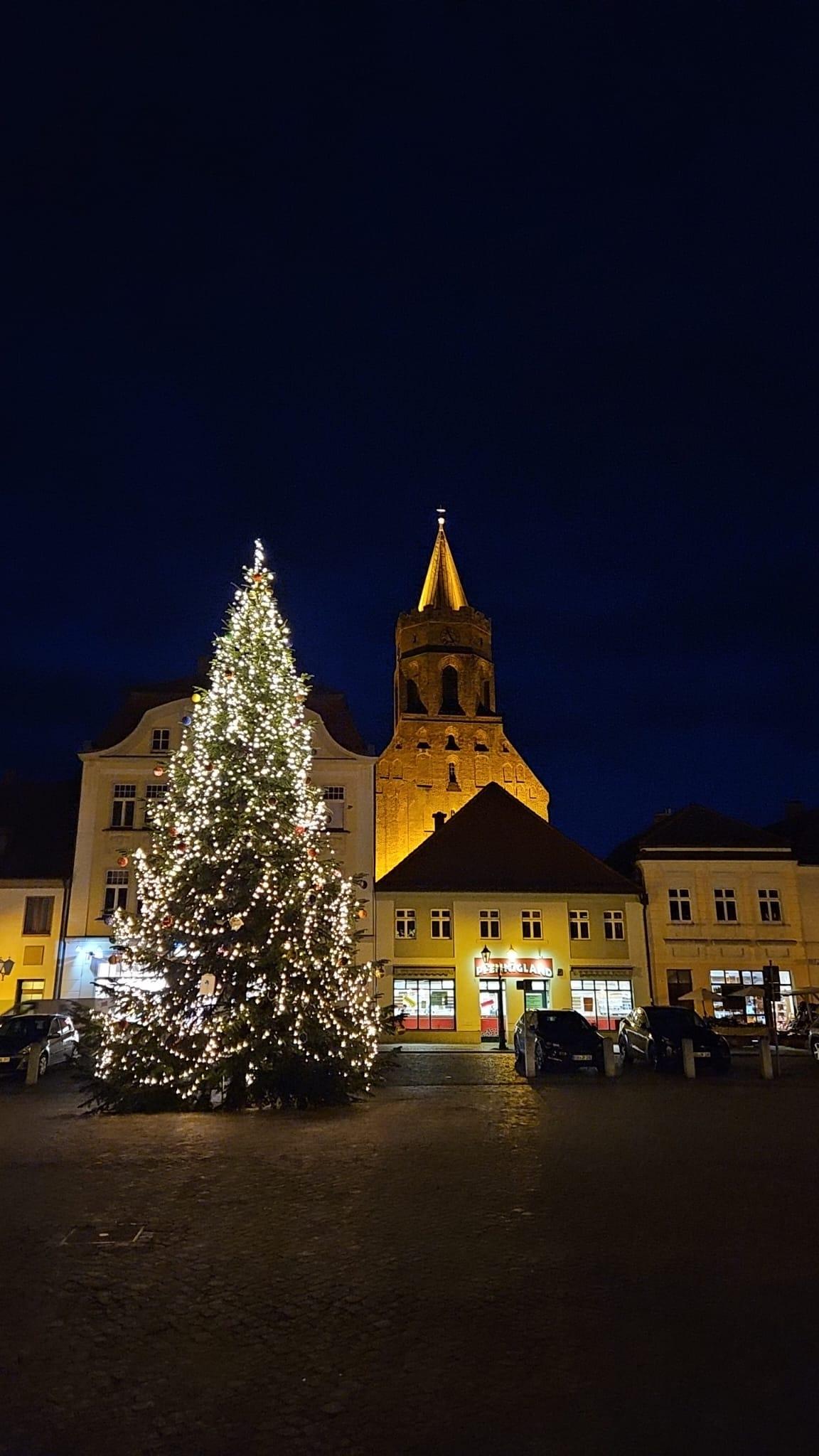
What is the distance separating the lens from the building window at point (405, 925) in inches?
1522

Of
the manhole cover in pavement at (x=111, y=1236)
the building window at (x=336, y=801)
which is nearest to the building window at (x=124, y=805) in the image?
the building window at (x=336, y=801)

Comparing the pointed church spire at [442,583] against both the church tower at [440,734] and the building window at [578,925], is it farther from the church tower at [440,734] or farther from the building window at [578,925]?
the building window at [578,925]

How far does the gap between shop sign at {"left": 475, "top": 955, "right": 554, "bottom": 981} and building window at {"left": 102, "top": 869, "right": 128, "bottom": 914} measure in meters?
14.5

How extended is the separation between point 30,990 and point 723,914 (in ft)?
91.1

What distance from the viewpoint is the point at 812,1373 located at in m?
5.31

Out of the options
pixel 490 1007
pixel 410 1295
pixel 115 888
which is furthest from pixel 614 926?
pixel 410 1295

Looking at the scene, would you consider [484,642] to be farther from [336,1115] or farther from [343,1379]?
[343,1379]

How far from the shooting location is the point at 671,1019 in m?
24.2

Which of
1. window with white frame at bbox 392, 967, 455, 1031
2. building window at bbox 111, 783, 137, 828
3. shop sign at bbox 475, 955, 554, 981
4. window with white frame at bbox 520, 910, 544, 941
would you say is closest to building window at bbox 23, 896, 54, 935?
building window at bbox 111, 783, 137, 828

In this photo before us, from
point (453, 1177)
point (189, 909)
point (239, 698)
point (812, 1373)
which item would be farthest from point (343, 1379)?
point (239, 698)

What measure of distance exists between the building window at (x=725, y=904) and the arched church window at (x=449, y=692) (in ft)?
89.9

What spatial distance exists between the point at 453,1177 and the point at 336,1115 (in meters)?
5.35

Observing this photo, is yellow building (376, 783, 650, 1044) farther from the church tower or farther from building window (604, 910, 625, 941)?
the church tower

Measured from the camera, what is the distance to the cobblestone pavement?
491cm
